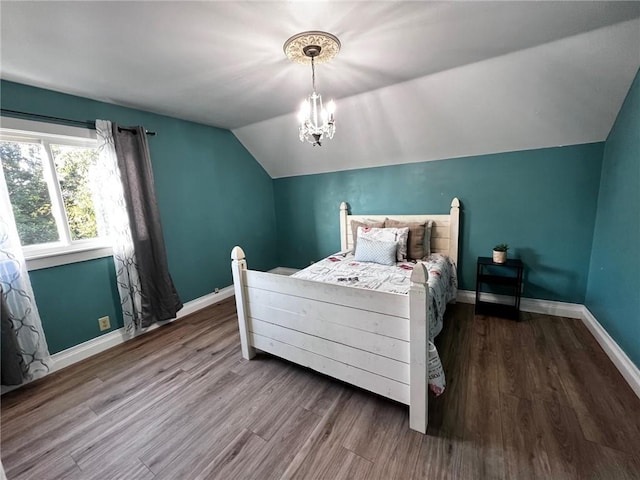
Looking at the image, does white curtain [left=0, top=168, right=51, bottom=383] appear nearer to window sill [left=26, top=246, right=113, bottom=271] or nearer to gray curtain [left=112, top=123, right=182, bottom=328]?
window sill [left=26, top=246, right=113, bottom=271]

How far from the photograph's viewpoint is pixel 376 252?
278 centimetres

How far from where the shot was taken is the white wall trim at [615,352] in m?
1.67

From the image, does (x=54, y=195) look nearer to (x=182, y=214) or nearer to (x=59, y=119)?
(x=59, y=119)

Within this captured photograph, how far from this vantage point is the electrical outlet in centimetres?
245

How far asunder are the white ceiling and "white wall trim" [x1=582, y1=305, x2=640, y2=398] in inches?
64.3

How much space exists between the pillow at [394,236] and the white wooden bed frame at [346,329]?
54.2 inches

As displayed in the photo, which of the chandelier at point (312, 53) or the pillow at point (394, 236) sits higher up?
the chandelier at point (312, 53)

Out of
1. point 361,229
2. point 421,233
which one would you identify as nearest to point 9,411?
point 361,229

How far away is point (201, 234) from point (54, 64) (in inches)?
75.3

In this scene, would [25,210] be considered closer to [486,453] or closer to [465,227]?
[486,453]

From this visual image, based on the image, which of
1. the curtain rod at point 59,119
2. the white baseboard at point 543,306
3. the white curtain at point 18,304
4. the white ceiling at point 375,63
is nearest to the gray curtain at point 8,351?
the white curtain at point 18,304

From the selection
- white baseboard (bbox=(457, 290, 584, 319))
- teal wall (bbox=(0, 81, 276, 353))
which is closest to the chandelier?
teal wall (bbox=(0, 81, 276, 353))

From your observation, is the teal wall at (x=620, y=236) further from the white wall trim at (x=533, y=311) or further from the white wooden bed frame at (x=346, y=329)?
the white wooden bed frame at (x=346, y=329)

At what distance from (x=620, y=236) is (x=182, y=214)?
13.2 ft
